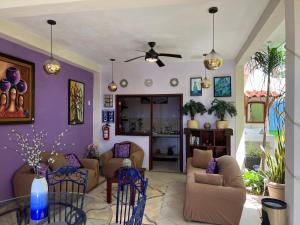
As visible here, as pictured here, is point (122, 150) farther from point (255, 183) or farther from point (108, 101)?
point (255, 183)

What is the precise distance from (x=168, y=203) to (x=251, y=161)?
2.84 m

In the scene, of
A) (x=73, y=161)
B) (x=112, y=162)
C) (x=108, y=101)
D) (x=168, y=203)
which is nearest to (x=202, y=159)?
(x=168, y=203)

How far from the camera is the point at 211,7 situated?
2.87m

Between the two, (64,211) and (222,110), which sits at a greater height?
(222,110)

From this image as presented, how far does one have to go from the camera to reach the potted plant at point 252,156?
551 centimetres

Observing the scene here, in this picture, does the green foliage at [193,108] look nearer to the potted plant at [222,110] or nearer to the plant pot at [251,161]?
the potted plant at [222,110]

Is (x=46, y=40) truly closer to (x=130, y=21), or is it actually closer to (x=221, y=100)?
(x=130, y=21)

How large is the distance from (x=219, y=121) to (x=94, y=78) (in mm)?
3671

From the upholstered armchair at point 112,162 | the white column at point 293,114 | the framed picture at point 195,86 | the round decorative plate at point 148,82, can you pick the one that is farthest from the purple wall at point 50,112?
the white column at point 293,114

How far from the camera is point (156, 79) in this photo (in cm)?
610

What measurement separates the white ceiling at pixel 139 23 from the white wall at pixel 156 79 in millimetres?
951

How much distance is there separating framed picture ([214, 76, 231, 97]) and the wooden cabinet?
0.94 m

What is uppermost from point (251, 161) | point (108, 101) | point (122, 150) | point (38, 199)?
point (108, 101)

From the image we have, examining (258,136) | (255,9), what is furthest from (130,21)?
(258,136)
